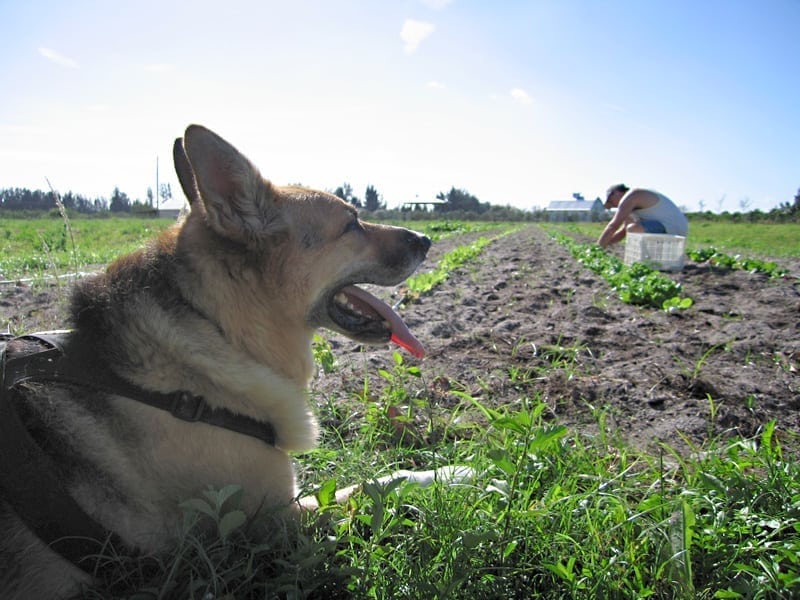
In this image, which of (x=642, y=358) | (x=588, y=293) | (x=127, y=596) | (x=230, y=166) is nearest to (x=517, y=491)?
(x=127, y=596)

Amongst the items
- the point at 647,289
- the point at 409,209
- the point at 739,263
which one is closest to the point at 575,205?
the point at 409,209

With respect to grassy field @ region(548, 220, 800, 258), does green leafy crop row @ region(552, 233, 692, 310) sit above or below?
below

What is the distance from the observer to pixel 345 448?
2734 millimetres

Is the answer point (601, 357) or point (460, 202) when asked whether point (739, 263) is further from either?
point (460, 202)

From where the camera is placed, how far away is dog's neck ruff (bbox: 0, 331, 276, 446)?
172cm

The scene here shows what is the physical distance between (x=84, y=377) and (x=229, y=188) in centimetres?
97

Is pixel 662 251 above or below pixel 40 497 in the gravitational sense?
above

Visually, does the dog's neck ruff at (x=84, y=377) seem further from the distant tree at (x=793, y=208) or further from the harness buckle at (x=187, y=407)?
the distant tree at (x=793, y=208)

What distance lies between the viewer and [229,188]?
2154 mm

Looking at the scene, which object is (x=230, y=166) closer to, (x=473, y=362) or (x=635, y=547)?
(x=635, y=547)

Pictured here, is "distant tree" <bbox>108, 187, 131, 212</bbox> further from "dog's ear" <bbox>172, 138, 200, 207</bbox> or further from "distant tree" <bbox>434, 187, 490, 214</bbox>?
"dog's ear" <bbox>172, 138, 200, 207</bbox>

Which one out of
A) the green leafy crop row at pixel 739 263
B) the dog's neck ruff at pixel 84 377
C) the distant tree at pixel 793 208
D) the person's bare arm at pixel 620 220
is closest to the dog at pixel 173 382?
the dog's neck ruff at pixel 84 377

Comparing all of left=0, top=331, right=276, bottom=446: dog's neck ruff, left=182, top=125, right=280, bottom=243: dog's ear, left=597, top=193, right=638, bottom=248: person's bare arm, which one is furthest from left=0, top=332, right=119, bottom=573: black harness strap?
left=597, top=193, right=638, bottom=248: person's bare arm

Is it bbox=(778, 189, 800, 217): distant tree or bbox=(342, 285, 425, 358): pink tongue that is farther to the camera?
bbox=(778, 189, 800, 217): distant tree
